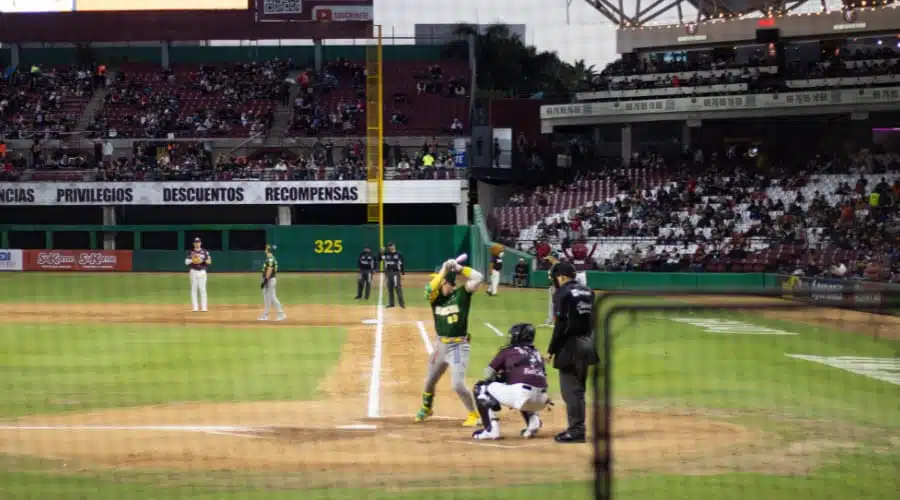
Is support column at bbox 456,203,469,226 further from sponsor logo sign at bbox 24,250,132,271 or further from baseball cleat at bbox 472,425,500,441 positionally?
baseball cleat at bbox 472,425,500,441

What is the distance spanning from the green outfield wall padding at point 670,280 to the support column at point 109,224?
978 inches

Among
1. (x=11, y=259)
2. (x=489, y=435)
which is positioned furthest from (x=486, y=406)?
(x=11, y=259)

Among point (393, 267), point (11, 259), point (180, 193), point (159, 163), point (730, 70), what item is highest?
point (730, 70)

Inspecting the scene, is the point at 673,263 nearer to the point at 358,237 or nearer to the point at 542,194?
the point at 542,194

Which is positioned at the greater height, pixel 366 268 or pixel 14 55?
pixel 14 55

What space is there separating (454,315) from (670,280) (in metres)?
28.4

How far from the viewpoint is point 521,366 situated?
1314 cm

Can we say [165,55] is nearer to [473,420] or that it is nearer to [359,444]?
[473,420]

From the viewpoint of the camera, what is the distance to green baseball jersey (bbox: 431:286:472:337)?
14125mm

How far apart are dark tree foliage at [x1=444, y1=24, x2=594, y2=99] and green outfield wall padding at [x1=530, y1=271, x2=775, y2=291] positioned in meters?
29.3

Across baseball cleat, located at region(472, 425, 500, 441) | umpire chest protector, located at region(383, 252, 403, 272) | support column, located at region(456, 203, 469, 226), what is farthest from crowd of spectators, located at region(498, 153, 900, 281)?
baseball cleat, located at region(472, 425, 500, 441)

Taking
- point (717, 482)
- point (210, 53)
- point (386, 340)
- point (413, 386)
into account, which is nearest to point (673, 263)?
point (386, 340)

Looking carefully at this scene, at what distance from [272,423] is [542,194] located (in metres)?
41.5

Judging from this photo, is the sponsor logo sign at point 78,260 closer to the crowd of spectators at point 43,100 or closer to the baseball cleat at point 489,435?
the crowd of spectators at point 43,100
